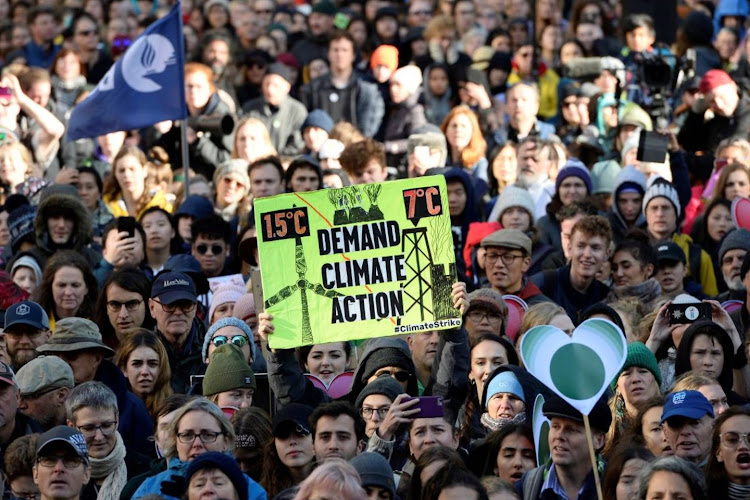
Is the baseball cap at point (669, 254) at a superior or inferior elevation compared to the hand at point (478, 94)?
inferior

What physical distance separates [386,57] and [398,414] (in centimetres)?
913

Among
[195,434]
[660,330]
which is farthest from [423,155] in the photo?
[195,434]

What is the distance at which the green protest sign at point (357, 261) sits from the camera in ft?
34.3

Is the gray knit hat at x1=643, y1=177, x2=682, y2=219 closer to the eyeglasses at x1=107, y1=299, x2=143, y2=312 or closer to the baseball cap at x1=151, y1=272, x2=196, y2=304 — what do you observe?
the baseball cap at x1=151, y1=272, x2=196, y2=304

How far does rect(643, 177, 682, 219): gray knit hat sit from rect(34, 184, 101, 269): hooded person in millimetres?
4043

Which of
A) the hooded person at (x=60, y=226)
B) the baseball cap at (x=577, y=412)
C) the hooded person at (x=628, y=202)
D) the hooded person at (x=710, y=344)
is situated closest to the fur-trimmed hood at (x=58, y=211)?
the hooded person at (x=60, y=226)

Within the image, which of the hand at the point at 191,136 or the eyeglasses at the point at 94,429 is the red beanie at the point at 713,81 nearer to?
the hand at the point at 191,136

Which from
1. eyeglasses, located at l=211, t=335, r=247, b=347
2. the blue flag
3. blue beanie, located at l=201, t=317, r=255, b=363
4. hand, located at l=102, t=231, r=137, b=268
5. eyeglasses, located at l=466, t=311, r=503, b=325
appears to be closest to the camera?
eyeglasses, located at l=211, t=335, r=247, b=347

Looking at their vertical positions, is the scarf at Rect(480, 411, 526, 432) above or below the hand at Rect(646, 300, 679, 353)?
below

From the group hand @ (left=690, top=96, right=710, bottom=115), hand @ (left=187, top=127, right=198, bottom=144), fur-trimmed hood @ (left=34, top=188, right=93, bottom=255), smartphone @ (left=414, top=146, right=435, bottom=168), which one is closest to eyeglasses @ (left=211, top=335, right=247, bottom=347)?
fur-trimmed hood @ (left=34, top=188, right=93, bottom=255)

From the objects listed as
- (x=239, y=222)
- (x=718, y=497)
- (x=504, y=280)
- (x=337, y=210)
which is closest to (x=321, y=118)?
(x=239, y=222)

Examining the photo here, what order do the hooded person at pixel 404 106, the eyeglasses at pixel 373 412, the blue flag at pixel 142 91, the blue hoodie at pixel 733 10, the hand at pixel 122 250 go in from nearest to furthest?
the eyeglasses at pixel 373 412
the hand at pixel 122 250
the blue flag at pixel 142 91
the hooded person at pixel 404 106
the blue hoodie at pixel 733 10

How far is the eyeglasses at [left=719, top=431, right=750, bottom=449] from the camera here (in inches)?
Result: 373

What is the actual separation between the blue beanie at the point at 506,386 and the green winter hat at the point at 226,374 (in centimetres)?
137
